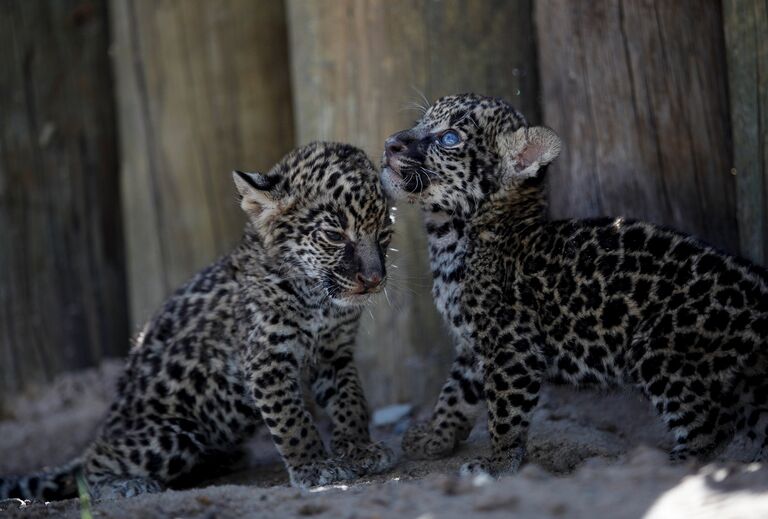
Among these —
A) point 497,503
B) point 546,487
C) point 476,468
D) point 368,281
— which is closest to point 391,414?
point 368,281

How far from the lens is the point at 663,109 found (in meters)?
7.26

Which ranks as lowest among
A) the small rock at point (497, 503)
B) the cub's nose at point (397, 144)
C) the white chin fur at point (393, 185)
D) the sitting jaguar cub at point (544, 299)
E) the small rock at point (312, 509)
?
the small rock at point (312, 509)

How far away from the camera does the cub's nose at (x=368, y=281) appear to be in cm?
657

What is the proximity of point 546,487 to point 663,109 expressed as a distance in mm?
3418

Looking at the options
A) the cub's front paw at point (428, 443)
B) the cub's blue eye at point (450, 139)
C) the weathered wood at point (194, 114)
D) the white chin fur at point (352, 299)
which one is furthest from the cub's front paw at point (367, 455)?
the weathered wood at point (194, 114)

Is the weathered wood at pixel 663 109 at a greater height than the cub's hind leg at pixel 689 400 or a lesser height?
greater

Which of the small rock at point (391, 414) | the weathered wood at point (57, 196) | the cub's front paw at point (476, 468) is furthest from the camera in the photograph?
the weathered wood at point (57, 196)

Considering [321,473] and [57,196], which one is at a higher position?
[57,196]

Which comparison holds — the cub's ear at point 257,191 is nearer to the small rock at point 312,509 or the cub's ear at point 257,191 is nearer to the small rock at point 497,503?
the small rock at point 312,509

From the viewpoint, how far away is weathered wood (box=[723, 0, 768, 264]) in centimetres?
684

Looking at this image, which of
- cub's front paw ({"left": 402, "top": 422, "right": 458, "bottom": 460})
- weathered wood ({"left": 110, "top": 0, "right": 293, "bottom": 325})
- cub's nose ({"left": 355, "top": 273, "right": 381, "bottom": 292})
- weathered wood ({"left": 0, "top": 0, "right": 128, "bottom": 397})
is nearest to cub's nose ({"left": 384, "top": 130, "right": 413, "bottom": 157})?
cub's nose ({"left": 355, "top": 273, "right": 381, "bottom": 292})

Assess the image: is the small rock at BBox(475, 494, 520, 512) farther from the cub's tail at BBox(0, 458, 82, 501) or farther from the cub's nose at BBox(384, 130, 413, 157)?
the cub's tail at BBox(0, 458, 82, 501)

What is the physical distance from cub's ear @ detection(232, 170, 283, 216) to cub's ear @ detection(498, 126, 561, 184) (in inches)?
57.3

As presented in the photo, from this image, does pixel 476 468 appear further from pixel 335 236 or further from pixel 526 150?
pixel 526 150
